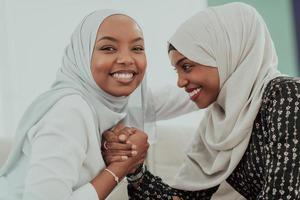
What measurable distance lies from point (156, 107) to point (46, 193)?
75cm

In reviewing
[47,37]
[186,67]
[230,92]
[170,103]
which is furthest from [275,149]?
[47,37]

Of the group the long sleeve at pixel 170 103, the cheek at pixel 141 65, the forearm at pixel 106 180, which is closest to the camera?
the forearm at pixel 106 180

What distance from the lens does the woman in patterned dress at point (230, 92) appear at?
4.65 feet

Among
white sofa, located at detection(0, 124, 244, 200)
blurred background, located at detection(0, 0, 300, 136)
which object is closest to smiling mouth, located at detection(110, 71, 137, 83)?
white sofa, located at detection(0, 124, 244, 200)

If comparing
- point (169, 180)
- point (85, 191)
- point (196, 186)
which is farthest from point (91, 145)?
point (169, 180)

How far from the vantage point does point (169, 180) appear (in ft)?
7.08

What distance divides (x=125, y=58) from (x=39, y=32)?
6.45 feet

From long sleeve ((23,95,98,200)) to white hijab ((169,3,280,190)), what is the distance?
1.41ft

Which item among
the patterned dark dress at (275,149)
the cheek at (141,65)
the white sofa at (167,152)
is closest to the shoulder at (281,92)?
the patterned dark dress at (275,149)

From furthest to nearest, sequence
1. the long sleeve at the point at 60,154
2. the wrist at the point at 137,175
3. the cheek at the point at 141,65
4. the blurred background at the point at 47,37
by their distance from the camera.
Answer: the blurred background at the point at 47,37 → the wrist at the point at 137,175 → the cheek at the point at 141,65 → the long sleeve at the point at 60,154

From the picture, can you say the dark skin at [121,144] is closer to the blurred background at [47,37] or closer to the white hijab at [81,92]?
the white hijab at [81,92]

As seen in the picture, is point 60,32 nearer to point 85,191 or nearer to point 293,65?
point 293,65

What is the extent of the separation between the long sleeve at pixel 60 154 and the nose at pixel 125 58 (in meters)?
0.17

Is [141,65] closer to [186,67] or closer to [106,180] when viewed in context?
[186,67]
